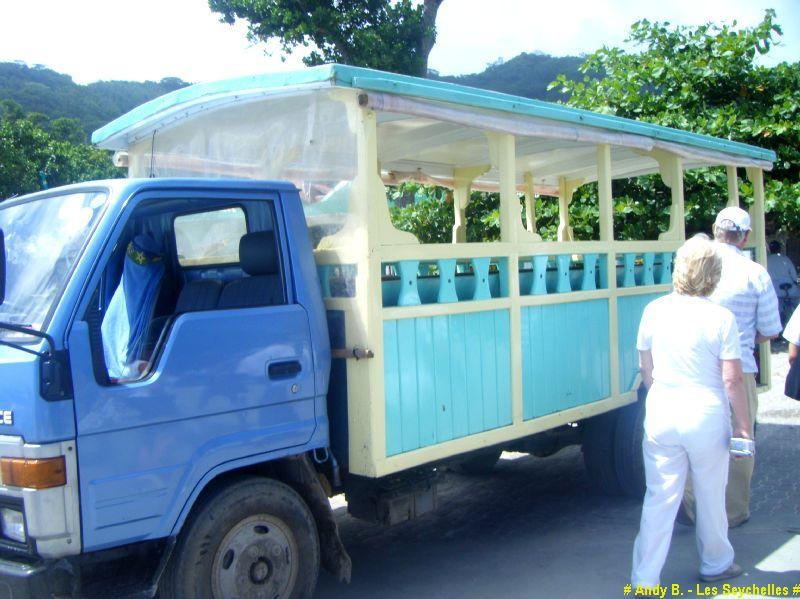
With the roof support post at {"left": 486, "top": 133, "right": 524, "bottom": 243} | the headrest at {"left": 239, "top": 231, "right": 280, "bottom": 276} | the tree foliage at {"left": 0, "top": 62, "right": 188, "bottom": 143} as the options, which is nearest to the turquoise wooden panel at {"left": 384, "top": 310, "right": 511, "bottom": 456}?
the roof support post at {"left": 486, "top": 133, "right": 524, "bottom": 243}

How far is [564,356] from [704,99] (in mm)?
8021

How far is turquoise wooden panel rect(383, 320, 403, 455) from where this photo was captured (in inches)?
150

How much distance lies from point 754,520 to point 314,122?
12.1 feet

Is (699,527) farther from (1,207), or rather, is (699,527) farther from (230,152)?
(1,207)

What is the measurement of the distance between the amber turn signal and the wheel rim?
0.77 metres

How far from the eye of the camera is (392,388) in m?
3.83

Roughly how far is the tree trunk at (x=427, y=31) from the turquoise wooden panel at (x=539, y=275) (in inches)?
438

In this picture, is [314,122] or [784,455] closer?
[314,122]

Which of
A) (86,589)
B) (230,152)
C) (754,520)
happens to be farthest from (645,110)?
(86,589)

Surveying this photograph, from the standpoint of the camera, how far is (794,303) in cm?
1207

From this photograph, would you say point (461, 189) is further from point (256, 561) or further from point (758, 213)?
point (256, 561)

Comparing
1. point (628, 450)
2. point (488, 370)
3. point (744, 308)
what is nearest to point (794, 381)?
point (744, 308)

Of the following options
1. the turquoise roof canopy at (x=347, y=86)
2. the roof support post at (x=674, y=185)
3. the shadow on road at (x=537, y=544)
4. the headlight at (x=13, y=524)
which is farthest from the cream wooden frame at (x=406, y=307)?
the headlight at (x=13, y=524)

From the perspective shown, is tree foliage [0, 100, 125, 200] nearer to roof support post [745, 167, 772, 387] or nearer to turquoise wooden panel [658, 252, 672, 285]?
roof support post [745, 167, 772, 387]
